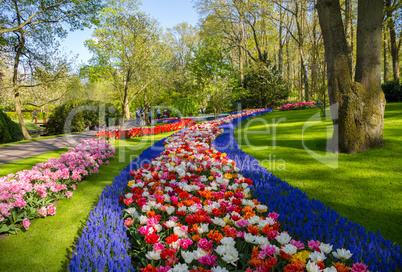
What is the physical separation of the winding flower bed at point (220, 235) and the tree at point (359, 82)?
2942 millimetres

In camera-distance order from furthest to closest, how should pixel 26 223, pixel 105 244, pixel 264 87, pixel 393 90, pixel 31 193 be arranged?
pixel 264 87, pixel 393 90, pixel 31 193, pixel 26 223, pixel 105 244

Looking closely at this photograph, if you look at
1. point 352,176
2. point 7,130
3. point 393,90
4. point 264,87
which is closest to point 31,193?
point 352,176

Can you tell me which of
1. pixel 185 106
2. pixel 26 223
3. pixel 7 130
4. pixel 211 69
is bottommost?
pixel 26 223

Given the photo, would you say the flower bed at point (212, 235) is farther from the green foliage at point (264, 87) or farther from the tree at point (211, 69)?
the green foliage at point (264, 87)

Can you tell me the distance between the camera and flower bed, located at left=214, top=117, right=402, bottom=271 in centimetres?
182

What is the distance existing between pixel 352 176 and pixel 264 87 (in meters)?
20.0

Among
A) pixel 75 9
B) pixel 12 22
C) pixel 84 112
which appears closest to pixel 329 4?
pixel 75 9

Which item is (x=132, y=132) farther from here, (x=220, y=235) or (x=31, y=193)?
(x=220, y=235)

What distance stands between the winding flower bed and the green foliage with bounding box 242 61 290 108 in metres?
20.6

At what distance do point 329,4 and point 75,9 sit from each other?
46.3 feet

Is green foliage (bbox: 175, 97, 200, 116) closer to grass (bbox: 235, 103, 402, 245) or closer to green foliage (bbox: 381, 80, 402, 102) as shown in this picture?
green foliage (bbox: 381, 80, 402, 102)

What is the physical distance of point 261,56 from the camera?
25203mm

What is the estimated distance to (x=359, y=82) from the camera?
540 cm

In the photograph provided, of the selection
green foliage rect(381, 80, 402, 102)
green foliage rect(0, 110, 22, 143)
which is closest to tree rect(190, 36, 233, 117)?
green foliage rect(0, 110, 22, 143)
